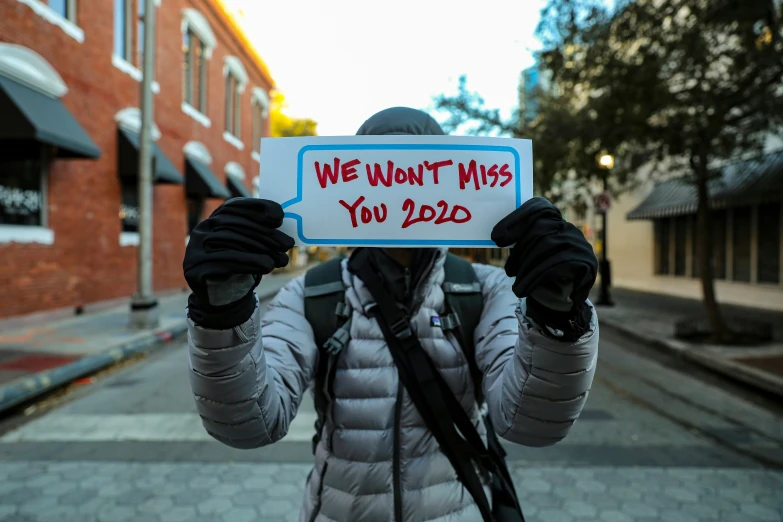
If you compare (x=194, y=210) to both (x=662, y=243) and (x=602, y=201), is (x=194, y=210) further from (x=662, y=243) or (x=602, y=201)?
(x=662, y=243)

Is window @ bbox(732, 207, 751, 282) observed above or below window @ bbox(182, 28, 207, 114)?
below

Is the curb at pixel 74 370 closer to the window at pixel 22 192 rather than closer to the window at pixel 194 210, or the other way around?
the window at pixel 22 192

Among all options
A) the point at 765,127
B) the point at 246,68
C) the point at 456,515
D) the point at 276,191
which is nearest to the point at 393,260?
the point at 276,191

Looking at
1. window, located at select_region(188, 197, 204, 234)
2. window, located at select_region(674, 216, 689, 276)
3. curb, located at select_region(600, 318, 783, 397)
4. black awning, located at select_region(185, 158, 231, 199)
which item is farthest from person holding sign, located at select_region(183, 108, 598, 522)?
window, located at select_region(188, 197, 204, 234)

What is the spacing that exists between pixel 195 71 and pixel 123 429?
1564 centimetres

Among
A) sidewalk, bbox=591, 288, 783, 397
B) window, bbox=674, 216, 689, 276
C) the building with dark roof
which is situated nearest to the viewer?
sidewalk, bbox=591, 288, 783, 397

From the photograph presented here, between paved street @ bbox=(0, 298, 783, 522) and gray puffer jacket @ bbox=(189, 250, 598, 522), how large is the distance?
79.0 inches

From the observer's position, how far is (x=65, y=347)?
301 inches

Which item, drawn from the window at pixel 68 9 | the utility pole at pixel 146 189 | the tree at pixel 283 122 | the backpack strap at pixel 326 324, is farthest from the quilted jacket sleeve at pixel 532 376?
the tree at pixel 283 122

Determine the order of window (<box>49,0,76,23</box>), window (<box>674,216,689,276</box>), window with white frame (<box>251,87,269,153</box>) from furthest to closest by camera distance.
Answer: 1. window with white frame (<box>251,87,269,153</box>)
2. window (<box>674,216,689,276</box>)
3. window (<box>49,0,76,23</box>)

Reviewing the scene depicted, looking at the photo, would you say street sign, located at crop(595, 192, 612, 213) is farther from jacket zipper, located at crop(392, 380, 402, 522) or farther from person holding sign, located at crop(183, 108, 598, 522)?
jacket zipper, located at crop(392, 380, 402, 522)

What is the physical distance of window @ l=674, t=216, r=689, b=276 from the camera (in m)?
16.0

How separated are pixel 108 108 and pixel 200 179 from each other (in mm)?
4941

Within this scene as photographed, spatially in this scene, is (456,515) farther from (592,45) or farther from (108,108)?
(108,108)
